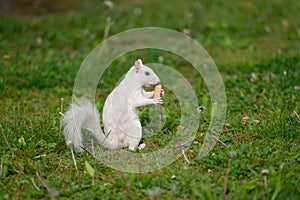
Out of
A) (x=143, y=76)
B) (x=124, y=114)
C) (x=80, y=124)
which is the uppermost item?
(x=143, y=76)

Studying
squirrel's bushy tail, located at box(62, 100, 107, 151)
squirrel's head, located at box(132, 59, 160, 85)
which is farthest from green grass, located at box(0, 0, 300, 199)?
squirrel's head, located at box(132, 59, 160, 85)

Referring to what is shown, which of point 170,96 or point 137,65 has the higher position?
point 137,65

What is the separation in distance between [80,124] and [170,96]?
1.59 m

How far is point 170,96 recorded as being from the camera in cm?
537

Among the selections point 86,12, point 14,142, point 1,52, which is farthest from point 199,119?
point 86,12

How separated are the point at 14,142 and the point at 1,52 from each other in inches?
115

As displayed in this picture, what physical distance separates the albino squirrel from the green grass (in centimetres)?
20

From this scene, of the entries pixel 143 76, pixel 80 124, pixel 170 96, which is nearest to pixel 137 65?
pixel 143 76

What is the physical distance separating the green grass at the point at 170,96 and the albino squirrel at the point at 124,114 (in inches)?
7.8

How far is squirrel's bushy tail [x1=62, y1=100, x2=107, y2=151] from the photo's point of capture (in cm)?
392

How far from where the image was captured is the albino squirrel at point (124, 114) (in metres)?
3.92

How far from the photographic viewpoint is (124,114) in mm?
3930

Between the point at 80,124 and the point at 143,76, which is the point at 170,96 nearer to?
the point at 143,76

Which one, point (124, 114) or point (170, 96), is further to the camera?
point (170, 96)
